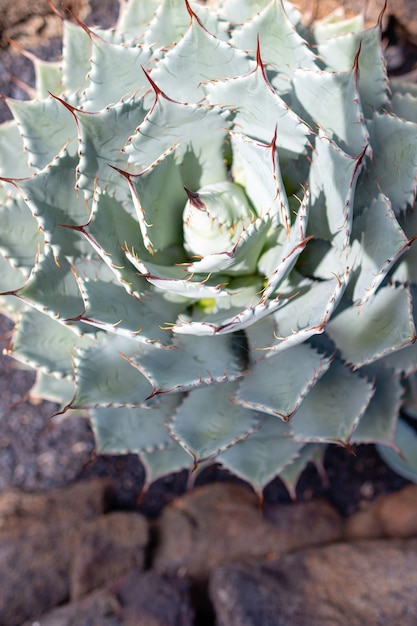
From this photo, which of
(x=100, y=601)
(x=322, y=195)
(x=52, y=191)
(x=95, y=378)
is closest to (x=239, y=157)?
(x=322, y=195)

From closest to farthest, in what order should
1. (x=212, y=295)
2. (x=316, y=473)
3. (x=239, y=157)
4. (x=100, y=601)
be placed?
(x=212, y=295), (x=239, y=157), (x=100, y=601), (x=316, y=473)

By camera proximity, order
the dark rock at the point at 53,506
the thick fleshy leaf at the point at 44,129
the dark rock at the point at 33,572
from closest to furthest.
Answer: the thick fleshy leaf at the point at 44,129, the dark rock at the point at 33,572, the dark rock at the point at 53,506

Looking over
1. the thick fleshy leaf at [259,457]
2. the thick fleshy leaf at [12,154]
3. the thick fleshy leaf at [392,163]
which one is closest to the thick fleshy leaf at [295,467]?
the thick fleshy leaf at [259,457]

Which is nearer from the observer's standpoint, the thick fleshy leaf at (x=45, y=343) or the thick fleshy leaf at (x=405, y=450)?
the thick fleshy leaf at (x=45, y=343)

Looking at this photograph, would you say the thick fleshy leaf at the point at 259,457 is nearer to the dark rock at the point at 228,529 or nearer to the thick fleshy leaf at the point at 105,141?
the dark rock at the point at 228,529

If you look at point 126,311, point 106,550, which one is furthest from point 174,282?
point 106,550

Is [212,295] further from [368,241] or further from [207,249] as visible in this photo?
[368,241]
